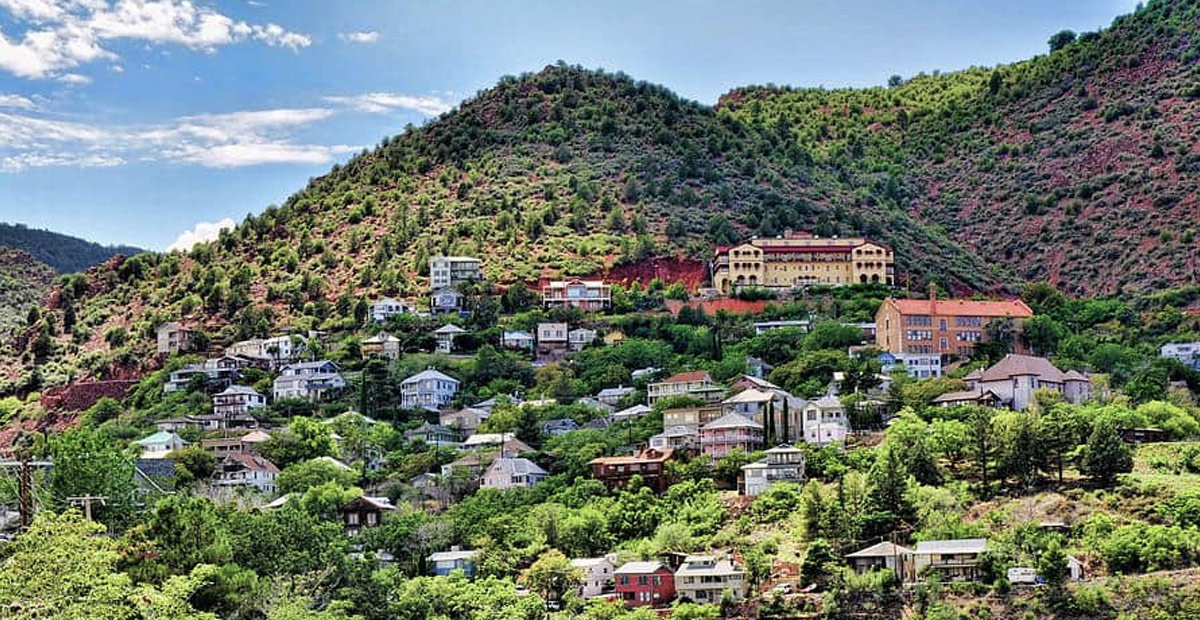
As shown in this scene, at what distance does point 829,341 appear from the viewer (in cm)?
12475

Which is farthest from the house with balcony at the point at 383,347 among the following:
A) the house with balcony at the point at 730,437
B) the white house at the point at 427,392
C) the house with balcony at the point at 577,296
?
the house with balcony at the point at 730,437

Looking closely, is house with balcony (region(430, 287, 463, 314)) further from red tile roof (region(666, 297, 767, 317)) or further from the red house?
the red house

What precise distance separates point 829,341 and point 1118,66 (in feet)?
274

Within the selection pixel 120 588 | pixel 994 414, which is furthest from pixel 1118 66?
pixel 120 588

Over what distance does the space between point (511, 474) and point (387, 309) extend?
4015 cm

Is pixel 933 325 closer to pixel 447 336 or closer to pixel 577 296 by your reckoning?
pixel 577 296

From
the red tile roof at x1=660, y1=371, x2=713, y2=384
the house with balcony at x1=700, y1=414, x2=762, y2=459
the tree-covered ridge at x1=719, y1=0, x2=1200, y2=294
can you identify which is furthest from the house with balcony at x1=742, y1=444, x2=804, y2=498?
the tree-covered ridge at x1=719, y1=0, x2=1200, y2=294

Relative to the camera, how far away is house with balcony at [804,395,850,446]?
4072 inches

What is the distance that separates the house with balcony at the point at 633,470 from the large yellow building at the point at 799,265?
4277cm

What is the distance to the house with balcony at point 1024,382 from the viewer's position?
105750mm

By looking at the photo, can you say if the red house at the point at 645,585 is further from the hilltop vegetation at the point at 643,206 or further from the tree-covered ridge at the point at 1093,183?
the tree-covered ridge at the point at 1093,183

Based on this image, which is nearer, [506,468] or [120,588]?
[120,588]

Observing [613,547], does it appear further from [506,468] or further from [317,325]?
[317,325]

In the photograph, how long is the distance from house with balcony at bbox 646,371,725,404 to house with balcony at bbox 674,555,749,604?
26.6 meters
